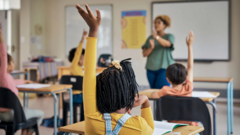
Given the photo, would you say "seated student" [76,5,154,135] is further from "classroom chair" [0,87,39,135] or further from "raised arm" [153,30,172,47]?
"raised arm" [153,30,172,47]

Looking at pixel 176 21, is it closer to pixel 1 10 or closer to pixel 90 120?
pixel 1 10

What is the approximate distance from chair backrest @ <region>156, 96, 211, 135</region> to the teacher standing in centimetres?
109

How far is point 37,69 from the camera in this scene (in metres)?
5.68

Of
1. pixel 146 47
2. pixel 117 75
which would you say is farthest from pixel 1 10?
pixel 117 75

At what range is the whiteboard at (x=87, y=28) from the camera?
614cm

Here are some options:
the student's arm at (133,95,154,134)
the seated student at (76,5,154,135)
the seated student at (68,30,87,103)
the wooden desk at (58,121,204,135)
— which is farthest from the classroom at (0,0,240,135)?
the seated student at (76,5,154,135)

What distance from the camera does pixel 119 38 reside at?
6.06 metres

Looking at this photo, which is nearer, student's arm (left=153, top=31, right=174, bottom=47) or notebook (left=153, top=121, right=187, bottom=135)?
notebook (left=153, top=121, right=187, bottom=135)

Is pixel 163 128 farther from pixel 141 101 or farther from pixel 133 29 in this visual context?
pixel 133 29

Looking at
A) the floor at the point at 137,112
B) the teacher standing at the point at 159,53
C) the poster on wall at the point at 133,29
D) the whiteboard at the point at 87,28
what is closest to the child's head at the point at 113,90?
the teacher standing at the point at 159,53

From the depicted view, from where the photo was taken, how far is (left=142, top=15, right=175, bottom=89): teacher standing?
2.94 m

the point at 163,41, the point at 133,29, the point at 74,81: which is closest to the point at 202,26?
the point at 133,29

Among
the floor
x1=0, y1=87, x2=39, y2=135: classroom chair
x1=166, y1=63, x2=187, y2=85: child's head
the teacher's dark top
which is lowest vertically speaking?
the floor

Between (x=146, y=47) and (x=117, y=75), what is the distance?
2.19 metres
